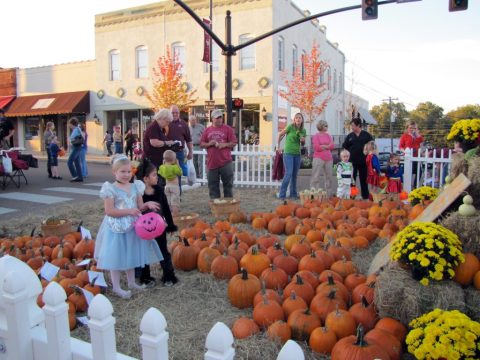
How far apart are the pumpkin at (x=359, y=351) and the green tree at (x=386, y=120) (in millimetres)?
61038

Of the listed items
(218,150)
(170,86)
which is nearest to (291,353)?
(218,150)

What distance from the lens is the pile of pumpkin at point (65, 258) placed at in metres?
3.33

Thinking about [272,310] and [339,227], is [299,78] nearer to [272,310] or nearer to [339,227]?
[339,227]

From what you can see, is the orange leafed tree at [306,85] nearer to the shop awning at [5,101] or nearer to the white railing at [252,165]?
the white railing at [252,165]

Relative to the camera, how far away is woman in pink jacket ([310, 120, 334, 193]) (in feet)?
27.1

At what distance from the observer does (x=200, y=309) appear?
339 cm

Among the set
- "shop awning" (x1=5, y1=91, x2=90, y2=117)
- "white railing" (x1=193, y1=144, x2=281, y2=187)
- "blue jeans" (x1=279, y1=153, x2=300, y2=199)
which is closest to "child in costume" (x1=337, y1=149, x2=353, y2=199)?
"blue jeans" (x1=279, y1=153, x2=300, y2=199)

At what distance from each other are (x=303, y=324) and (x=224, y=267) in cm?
128

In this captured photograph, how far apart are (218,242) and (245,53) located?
18.5 meters

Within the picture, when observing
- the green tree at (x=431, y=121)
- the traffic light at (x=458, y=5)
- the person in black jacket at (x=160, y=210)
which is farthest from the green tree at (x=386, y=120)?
the person in black jacket at (x=160, y=210)

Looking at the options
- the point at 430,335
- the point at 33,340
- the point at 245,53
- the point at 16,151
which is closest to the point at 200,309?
the point at 33,340

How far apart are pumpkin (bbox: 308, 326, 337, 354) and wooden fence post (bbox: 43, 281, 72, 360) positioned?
4.77 ft

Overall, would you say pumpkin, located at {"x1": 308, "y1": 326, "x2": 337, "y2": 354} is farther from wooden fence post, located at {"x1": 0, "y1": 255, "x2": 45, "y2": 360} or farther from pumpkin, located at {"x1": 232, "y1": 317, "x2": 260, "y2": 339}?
wooden fence post, located at {"x1": 0, "y1": 255, "x2": 45, "y2": 360}

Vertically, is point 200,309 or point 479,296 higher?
point 479,296
